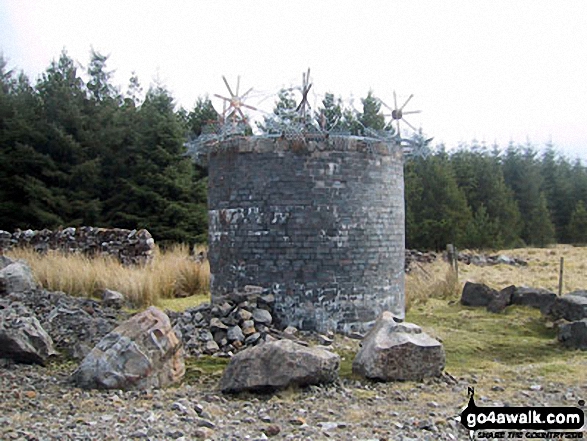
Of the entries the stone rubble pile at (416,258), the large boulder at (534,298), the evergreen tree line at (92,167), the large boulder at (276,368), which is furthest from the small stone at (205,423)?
the evergreen tree line at (92,167)

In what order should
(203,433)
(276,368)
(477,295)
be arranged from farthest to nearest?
(477,295) → (276,368) → (203,433)

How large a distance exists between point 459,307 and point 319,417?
7.89 meters

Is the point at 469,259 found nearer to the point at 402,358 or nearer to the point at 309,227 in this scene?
the point at 309,227

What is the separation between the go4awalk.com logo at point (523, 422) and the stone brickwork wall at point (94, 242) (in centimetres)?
1156

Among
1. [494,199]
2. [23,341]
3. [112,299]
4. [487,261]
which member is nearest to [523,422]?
[23,341]

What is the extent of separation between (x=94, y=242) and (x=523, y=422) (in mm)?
13788

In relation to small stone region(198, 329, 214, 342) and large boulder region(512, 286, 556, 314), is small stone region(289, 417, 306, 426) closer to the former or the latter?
small stone region(198, 329, 214, 342)

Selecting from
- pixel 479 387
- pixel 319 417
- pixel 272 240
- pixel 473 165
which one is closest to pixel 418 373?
pixel 479 387

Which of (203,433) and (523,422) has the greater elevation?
(203,433)

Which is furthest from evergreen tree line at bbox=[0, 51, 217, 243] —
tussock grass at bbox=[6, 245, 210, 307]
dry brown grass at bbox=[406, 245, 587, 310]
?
dry brown grass at bbox=[406, 245, 587, 310]

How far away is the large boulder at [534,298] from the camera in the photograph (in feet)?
35.6

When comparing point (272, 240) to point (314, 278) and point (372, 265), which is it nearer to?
point (314, 278)

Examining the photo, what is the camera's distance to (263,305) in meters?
8.17

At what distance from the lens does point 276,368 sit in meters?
5.71
